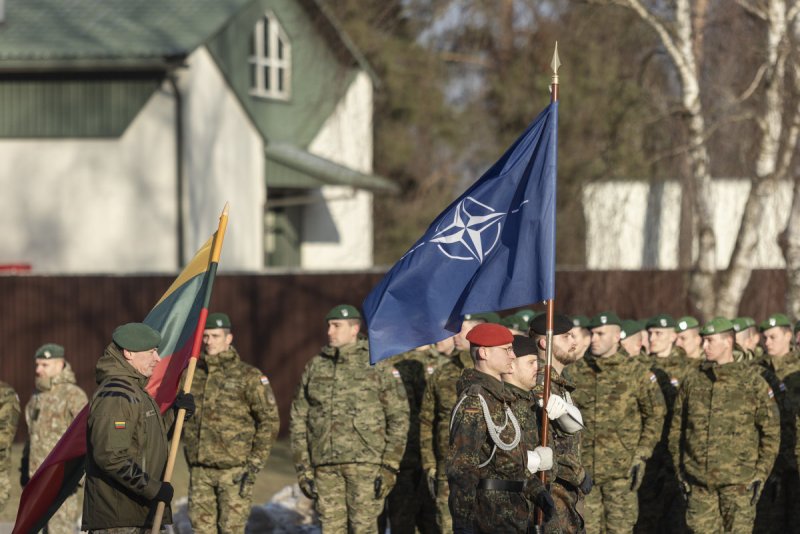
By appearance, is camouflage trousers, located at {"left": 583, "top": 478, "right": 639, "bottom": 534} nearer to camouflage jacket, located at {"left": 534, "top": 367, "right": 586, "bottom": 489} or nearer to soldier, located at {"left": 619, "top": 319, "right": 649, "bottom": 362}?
soldier, located at {"left": 619, "top": 319, "right": 649, "bottom": 362}

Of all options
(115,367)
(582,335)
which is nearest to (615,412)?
(582,335)

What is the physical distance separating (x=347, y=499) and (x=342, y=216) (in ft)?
76.2

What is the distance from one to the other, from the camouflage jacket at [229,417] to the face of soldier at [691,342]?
389cm

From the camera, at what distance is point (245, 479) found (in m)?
11.1

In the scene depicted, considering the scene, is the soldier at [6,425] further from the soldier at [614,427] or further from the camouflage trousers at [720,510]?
the camouflage trousers at [720,510]

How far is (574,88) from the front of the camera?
3041 centimetres

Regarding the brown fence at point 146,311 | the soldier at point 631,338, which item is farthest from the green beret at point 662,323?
the brown fence at point 146,311

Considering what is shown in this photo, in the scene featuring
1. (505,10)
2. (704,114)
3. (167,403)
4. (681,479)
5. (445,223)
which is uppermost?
(505,10)

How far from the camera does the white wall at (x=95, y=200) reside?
26719 millimetres

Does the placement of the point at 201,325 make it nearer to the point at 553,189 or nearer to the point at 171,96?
the point at 553,189

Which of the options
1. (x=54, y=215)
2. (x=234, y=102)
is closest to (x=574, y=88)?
(x=234, y=102)

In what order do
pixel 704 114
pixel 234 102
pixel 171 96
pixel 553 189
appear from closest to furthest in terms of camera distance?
1. pixel 553 189
2. pixel 704 114
3. pixel 171 96
4. pixel 234 102

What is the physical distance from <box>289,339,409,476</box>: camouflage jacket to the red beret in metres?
3.16

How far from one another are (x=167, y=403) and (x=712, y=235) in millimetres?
10892
